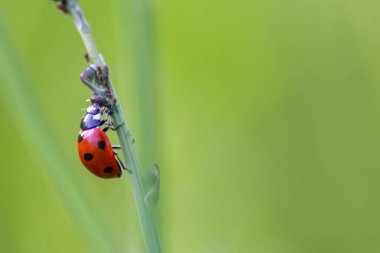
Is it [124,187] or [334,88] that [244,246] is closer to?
[124,187]

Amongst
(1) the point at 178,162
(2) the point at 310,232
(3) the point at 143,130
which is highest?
(3) the point at 143,130

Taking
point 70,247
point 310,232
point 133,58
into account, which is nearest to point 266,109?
point 310,232

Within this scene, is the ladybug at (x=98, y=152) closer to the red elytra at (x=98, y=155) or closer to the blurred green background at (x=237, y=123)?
the red elytra at (x=98, y=155)

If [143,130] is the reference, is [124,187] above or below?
below

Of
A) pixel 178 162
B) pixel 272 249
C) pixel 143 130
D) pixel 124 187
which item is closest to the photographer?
pixel 143 130

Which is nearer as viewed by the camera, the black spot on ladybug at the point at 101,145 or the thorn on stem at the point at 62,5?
the thorn on stem at the point at 62,5

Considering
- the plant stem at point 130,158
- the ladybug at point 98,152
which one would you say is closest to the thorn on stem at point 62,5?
the plant stem at point 130,158
